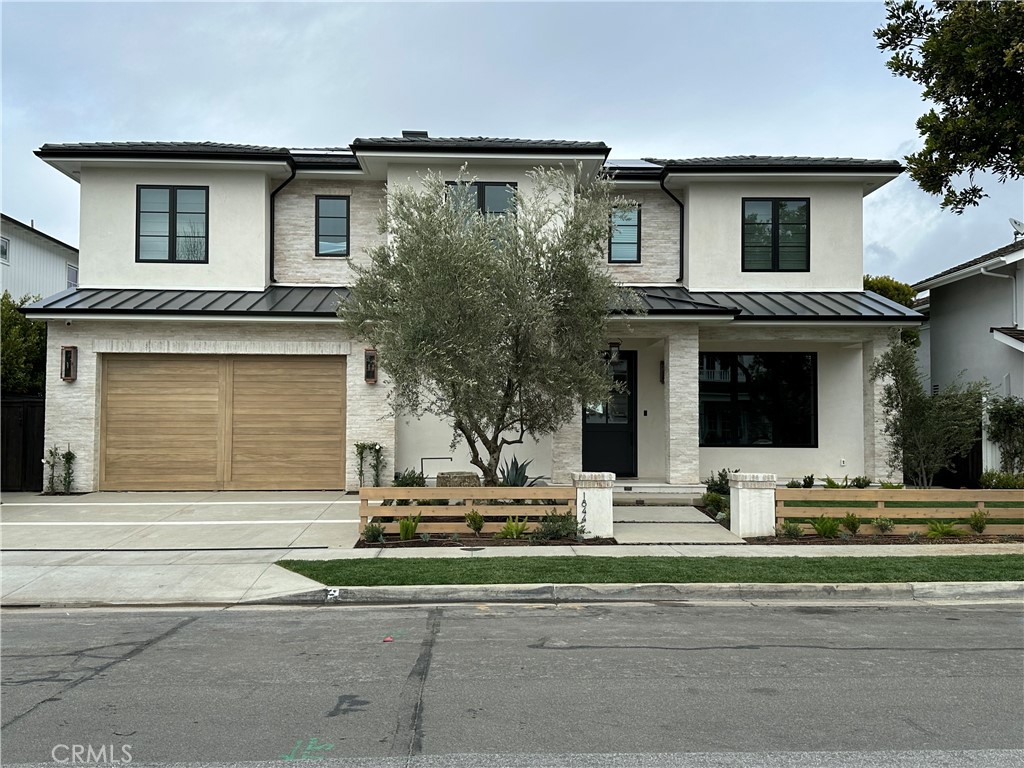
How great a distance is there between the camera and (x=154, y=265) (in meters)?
17.2

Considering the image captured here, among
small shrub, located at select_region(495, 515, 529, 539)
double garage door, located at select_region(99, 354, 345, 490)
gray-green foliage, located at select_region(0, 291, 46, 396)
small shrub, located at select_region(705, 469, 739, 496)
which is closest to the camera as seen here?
small shrub, located at select_region(495, 515, 529, 539)

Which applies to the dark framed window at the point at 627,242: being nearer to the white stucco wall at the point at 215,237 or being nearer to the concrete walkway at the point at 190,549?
the concrete walkway at the point at 190,549

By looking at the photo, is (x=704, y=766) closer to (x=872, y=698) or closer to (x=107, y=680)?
(x=872, y=698)

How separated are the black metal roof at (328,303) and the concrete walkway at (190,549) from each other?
149 inches

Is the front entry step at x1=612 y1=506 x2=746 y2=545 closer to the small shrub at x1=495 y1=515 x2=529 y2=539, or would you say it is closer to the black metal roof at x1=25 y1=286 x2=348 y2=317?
the small shrub at x1=495 y1=515 x2=529 y2=539

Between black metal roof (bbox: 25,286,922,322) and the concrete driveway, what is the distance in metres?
3.76

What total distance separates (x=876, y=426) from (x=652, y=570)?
32.0ft

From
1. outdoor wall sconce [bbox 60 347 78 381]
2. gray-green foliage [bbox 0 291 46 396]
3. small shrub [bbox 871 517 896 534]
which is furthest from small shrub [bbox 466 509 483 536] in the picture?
gray-green foliage [bbox 0 291 46 396]

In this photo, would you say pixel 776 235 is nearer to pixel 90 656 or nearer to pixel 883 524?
pixel 883 524

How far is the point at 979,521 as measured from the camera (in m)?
12.1

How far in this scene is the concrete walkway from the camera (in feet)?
29.5

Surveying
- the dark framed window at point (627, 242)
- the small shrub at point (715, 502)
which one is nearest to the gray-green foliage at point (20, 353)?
the dark framed window at point (627, 242)

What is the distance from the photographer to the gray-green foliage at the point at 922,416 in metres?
15.7

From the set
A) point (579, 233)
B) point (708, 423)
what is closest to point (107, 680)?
point (579, 233)
